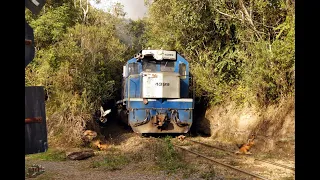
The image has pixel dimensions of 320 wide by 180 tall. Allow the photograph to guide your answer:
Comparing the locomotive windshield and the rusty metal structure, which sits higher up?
the locomotive windshield

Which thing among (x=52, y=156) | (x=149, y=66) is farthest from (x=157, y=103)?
(x=52, y=156)

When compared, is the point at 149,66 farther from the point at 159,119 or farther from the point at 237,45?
the point at 237,45

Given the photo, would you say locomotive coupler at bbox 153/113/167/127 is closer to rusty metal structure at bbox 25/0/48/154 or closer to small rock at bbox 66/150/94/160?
small rock at bbox 66/150/94/160

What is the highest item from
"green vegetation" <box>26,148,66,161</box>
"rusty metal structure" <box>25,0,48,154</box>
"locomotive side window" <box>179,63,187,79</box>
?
"locomotive side window" <box>179,63,187,79</box>

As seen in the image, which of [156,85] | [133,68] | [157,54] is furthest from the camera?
[133,68]

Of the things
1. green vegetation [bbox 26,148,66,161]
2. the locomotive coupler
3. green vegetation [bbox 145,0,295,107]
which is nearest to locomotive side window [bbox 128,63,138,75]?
the locomotive coupler

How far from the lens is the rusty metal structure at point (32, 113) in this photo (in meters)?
2.08

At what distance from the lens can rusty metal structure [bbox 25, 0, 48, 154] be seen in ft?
6.83

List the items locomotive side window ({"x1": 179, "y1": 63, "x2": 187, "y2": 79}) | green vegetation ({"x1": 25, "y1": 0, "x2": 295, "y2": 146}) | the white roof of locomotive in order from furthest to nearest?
locomotive side window ({"x1": 179, "y1": 63, "x2": 187, "y2": 79}) → the white roof of locomotive → green vegetation ({"x1": 25, "y1": 0, "x2": 295, "y2": 146})

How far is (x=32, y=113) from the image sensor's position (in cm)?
211
